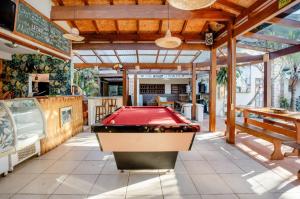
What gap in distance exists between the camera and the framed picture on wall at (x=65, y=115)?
209 inches

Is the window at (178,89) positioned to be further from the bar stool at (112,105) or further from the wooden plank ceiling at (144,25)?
the wooden plank ceiling at (144,25)

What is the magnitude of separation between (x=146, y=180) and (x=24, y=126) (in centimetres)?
245

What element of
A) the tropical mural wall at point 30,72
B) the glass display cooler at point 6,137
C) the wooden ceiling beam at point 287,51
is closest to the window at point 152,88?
the wooden ceiling beam at point 287,51

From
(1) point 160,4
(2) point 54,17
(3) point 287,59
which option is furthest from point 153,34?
(3) point 287,59

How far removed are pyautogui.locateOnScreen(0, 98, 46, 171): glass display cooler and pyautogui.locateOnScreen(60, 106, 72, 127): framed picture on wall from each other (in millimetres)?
1078

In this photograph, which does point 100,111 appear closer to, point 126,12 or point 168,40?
point 126,12

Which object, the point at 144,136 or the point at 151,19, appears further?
the point at 151,19

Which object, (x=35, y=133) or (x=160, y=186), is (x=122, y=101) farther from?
(x=160, y=186)

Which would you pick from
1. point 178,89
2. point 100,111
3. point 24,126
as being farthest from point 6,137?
point 178,89

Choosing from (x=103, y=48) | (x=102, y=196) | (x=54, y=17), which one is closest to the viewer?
(x=102, y=196)

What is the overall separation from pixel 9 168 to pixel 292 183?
4.35 metres

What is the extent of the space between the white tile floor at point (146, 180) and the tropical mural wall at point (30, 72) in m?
2.94

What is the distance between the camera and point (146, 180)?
10.3 ft

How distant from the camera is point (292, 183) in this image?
3035 millimetres
